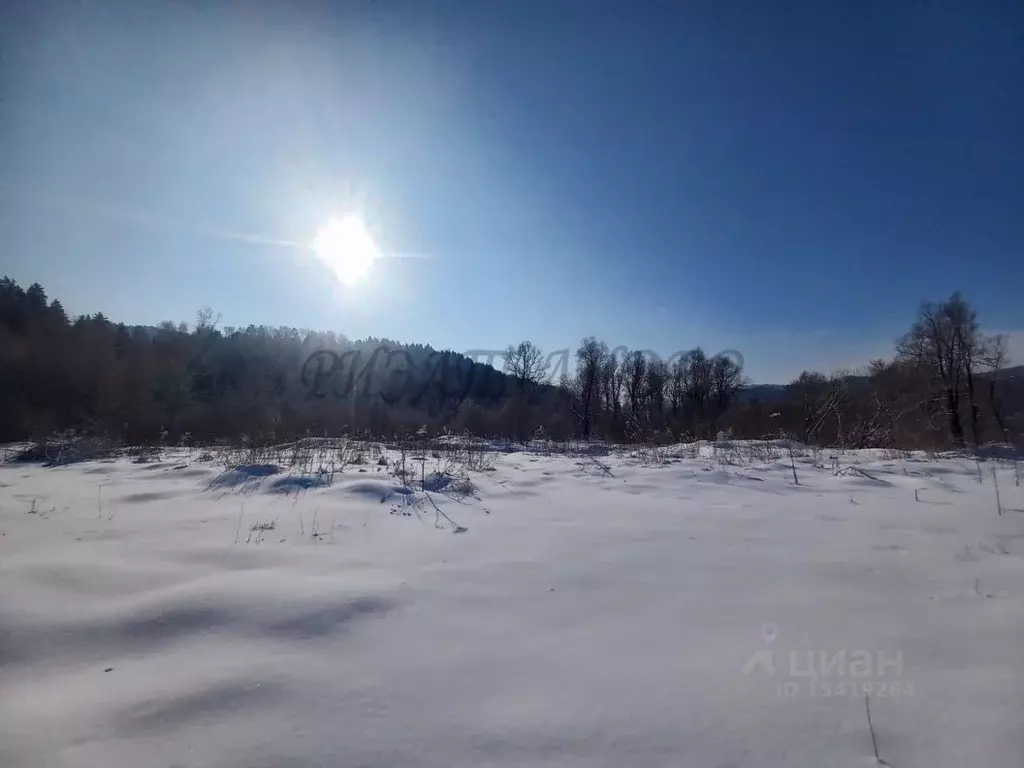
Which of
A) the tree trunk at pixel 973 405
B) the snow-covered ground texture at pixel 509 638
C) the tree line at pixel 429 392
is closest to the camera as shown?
the snow-covered ground texture at pixel 509 638

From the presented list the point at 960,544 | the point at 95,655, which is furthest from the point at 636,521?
→ the point at 95,655

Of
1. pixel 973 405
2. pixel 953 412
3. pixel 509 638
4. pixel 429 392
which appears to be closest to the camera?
pixel 509 638

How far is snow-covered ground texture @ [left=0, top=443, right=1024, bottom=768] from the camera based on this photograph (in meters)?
1.52

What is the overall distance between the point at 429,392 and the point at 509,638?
4155 centimetres

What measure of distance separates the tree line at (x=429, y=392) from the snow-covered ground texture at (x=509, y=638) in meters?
8.36

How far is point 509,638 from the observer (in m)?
2.21

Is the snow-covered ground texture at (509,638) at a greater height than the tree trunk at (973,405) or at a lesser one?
lesser

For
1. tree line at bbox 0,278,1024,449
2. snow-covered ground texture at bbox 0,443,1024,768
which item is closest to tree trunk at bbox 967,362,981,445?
tree line at bbox 0,278,1024,449

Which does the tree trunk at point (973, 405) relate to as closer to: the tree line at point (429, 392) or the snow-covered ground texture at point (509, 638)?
the tree line at point (429, 392)

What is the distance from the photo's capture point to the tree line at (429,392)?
1612 cm

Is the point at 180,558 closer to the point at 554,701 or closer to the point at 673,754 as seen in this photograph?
the point at 554,701

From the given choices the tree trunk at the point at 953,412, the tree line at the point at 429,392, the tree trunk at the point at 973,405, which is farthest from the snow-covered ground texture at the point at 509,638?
the tree trunk at the point at 973,405

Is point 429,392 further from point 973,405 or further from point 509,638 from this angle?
point 509,638

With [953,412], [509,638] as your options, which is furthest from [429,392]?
[509,638]
